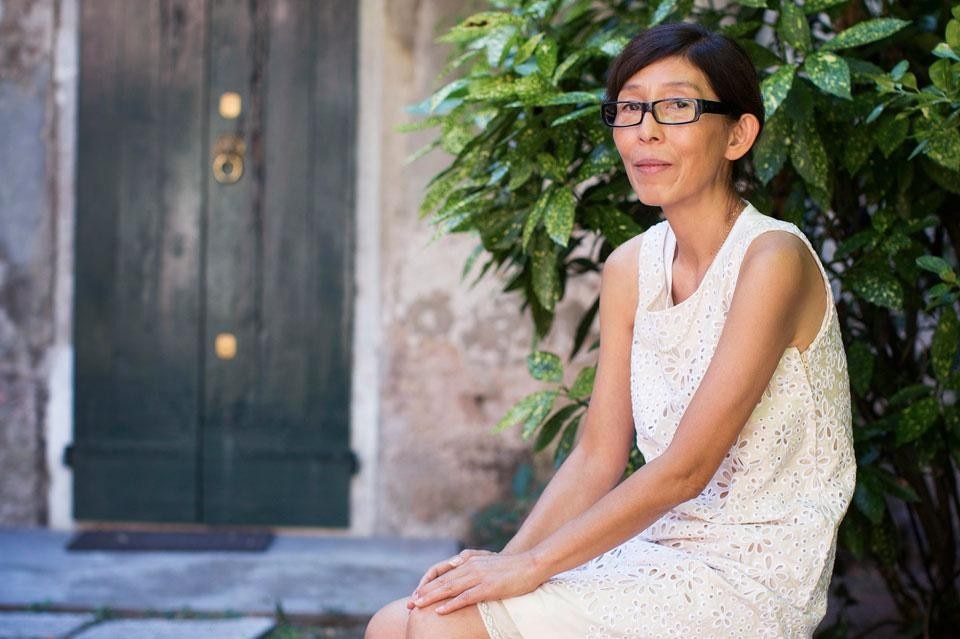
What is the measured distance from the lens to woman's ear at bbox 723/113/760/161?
2293 mm

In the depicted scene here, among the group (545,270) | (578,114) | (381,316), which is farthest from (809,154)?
(381,316)

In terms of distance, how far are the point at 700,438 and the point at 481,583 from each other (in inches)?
17.0

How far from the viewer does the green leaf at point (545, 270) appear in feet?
9.13

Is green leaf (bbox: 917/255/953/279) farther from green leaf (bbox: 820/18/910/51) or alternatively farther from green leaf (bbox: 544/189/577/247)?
green leaf (bbox: 544/189/577/247)

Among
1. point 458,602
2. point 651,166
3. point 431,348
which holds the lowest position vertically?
point 431,348

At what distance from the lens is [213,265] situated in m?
5.88

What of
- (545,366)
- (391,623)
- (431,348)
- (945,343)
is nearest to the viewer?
(391,623)

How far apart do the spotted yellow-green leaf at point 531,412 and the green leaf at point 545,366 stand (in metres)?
0.05

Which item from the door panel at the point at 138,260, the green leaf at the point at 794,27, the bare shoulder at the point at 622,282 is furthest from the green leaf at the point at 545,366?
the door panel at the point at 138,260

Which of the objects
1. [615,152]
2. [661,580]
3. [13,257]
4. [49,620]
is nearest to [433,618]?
[661,580]

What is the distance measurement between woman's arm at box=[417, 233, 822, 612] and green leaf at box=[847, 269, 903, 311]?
0.66 metres

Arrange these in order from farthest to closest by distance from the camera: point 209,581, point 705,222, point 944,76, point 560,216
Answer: point 209,581, point 560,216, point 944,76, point 705,222

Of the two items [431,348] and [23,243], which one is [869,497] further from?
[23,243]

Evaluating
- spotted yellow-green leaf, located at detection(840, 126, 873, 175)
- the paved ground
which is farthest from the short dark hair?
the paved ground
